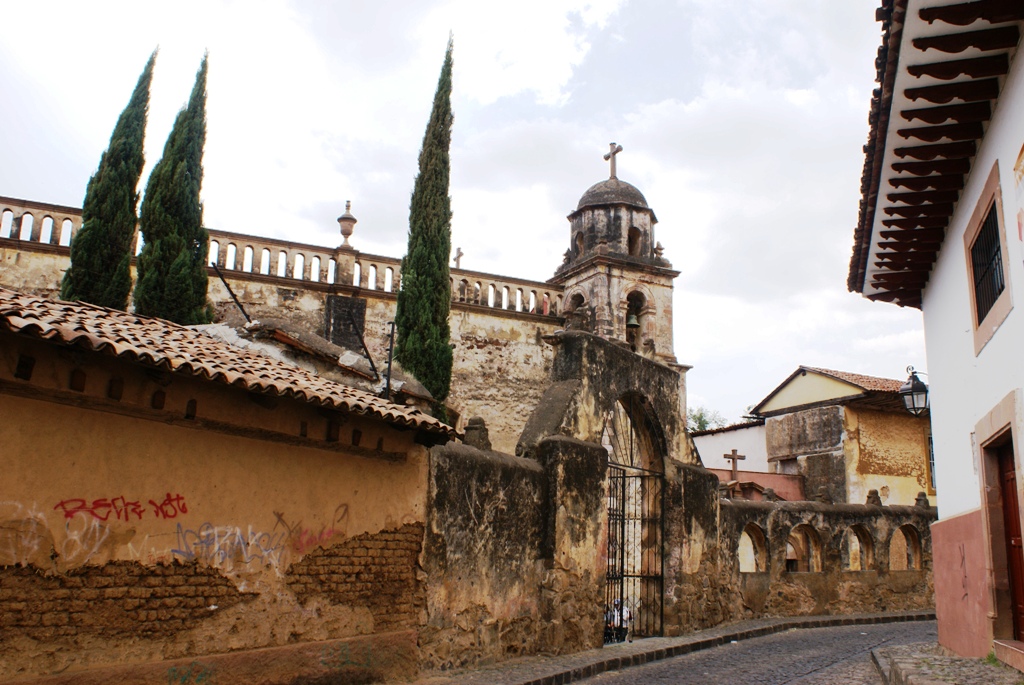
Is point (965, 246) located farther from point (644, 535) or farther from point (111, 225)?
point (111, 225)

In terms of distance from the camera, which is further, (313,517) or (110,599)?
(313,517)

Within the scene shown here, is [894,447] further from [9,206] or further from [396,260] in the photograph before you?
[9,206]

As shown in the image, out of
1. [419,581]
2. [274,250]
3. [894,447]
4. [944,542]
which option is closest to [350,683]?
[419,581]

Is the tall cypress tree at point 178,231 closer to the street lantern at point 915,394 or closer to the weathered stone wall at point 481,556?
the weathered stone wall at point 481,556

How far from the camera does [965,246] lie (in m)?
8.34

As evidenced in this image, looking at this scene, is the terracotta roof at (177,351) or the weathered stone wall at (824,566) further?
the weathered stone wall at (824,566)

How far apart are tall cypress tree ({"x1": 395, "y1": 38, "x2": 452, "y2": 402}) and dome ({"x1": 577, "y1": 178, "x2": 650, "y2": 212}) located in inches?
232

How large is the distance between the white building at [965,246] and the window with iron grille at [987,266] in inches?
0.7

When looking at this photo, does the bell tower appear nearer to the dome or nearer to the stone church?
the dome

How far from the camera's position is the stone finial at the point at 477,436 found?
1025 centimetres

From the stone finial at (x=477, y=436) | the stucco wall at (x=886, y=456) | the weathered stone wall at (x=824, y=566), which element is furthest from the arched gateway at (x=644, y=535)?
the stucco wall at (x=886, y=456)

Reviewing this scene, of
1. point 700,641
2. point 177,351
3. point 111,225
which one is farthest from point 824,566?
point 111,225

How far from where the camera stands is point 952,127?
727 centimetres

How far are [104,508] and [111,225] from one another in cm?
1087
